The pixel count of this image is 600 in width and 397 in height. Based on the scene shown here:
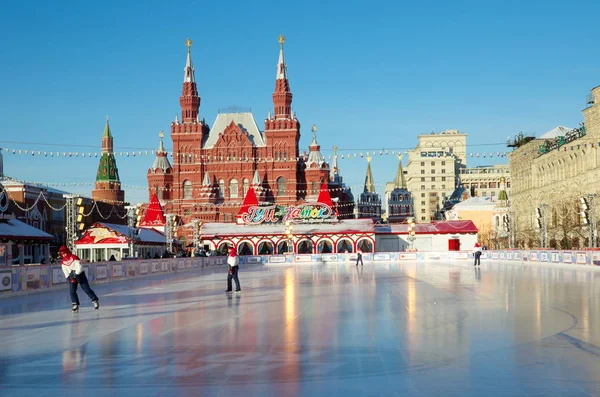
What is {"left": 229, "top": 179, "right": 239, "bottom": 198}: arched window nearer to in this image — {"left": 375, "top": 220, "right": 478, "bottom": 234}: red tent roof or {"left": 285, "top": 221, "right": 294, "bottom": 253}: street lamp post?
{"left": 285, "top": 221, "right": 294, "bottom": 253}: street lamp post

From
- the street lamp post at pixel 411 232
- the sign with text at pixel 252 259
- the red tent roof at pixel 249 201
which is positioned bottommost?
the sign with text at pixel 252 259

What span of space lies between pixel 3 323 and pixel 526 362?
1149 centimetres

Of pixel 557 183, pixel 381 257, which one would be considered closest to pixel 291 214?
pixel 381 257

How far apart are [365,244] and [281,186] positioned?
78.3 feet

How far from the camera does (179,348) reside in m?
11.2

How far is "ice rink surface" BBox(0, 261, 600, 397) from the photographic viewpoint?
8.18 metres

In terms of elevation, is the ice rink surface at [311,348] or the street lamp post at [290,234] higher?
the street lamp post at [290,234]

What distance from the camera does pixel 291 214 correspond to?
83688 mm

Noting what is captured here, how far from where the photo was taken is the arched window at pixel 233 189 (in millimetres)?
102438

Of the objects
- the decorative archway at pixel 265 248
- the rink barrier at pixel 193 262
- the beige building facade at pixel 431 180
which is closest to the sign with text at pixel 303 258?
the rink barrier at pixel 193 262

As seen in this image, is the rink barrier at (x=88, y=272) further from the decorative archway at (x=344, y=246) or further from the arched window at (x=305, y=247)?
the arched window at (x=305, y=247)

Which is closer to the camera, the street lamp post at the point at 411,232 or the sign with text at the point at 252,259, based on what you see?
Result: the sign with text at the point at 252,259

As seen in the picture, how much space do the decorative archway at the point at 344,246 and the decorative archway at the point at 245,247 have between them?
10.2 meters

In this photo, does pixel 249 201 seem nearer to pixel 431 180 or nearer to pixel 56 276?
pixel 56 276
